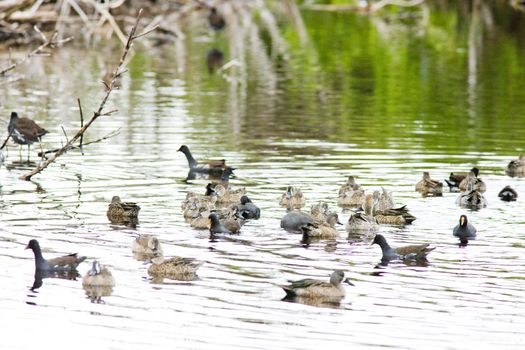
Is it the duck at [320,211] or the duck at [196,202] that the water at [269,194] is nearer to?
the duck at [196,202]

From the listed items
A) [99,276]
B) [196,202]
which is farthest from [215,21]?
[99,276]

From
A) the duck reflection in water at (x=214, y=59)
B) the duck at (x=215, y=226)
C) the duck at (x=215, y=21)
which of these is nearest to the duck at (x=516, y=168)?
the duck at (x=215, y=226)

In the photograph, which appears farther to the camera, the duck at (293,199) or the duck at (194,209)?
the duck at (293,199)

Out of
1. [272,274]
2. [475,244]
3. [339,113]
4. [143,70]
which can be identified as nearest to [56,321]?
[272,274]

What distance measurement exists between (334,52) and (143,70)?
Answer: 9.93 m

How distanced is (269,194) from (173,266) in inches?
245

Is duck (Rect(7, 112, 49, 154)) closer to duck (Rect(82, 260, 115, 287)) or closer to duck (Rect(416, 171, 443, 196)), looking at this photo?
duck (Rect(416, 171, 443, 196))

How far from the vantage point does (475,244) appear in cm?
1764

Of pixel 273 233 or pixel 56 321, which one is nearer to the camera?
pixel 56 321

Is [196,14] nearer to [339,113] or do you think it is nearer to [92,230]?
[339,113]

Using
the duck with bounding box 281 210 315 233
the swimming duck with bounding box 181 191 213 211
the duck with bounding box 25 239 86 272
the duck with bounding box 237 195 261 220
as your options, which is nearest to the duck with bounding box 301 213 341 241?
the duck with bounding box 281 210 315 233

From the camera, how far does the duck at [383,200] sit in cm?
2000

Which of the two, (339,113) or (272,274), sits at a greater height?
(339,113)

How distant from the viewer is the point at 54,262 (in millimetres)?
15742
